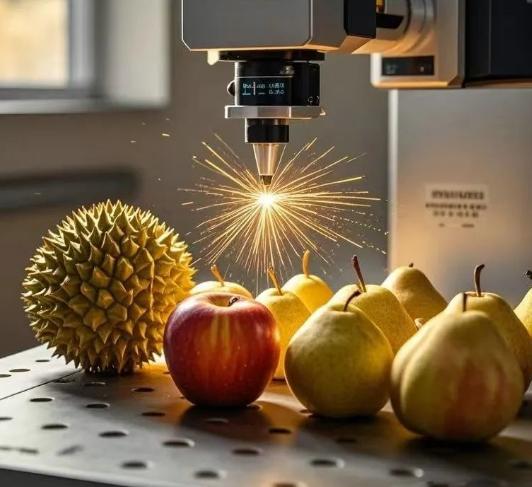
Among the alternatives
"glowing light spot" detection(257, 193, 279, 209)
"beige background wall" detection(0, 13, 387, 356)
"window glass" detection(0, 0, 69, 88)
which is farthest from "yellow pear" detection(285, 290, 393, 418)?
"window glass" detection(0, 0, 69, 88)

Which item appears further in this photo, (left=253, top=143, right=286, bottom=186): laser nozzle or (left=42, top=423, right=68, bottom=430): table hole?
(left=253, top=143, right=286, bottom=186): laser nozzle

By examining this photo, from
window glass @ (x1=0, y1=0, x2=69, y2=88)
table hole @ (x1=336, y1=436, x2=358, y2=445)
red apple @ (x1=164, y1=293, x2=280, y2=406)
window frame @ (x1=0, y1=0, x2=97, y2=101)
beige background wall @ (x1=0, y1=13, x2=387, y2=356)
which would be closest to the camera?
table hole @ (x1=336, y1=436, x2=358, y2=445)

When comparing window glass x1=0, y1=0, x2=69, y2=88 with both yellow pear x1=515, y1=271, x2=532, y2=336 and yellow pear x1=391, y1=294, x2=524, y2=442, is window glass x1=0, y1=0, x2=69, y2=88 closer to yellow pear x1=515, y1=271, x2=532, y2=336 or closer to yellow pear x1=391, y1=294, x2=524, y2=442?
yellow pear x1=515, y1=271, x2=532, y2=336

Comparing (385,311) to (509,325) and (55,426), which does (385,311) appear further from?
(55,426)

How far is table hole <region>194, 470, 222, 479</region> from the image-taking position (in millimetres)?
1009

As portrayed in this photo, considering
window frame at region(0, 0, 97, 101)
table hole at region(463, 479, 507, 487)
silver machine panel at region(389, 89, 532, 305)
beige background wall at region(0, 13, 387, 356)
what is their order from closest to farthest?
table hole at region(463, 479, 507, 487), silver machine panel at region(389, 89, 532, 305), beige background wall at region(0, 13, 387, 356), window frame at region(0, 0, 97, 101)

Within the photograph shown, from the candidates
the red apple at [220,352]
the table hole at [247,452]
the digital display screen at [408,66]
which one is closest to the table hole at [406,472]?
the table hole at [247,452]

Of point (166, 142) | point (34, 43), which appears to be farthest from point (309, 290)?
point (34, 43)

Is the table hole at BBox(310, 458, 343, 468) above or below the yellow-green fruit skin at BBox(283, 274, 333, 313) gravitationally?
below

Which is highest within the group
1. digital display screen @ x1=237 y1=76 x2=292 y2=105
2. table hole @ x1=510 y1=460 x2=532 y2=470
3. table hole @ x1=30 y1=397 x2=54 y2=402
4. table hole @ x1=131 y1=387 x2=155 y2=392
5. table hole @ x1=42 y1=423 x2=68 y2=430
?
digital display screen @ x1=237 y1=76 x2=292 y2=105

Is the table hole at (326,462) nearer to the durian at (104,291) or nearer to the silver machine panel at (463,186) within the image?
the durian at (104,291)

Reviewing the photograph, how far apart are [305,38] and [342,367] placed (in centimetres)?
32

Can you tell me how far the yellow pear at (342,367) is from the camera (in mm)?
1174

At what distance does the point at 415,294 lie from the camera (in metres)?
1.40
